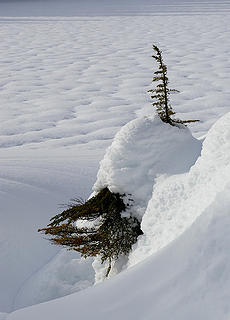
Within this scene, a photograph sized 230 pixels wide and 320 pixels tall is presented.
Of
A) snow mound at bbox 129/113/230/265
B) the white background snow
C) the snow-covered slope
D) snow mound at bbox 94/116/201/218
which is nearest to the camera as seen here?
the snow-covered slope

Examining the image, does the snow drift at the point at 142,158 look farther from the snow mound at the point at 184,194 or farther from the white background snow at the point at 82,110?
the white background snow at the point at 82,110

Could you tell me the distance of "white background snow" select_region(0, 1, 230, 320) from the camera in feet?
4.92

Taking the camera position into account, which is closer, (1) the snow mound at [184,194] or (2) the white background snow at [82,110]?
(2) the white background snow at [82,110]

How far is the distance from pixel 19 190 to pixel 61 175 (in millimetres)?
532

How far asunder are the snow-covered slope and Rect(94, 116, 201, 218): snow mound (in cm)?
92

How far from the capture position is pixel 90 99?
821 centimetres

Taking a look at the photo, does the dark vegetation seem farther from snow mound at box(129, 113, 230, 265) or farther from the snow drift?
snow mound at box(129, 113, 230, 265)

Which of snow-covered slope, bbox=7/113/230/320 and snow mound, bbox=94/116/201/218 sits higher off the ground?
snow-covered slope, bbox=7/113/230/320

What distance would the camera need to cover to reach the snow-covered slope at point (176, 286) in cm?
128

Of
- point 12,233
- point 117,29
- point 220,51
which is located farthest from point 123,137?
point 117,29

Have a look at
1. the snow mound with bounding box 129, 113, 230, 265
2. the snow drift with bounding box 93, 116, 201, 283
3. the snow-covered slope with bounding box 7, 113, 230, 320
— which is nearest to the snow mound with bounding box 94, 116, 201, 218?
the snow drift with bounding box 93, 116, 201, 283

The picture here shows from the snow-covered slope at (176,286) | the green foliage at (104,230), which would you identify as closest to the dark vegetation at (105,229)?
the green foliage at (104,230)

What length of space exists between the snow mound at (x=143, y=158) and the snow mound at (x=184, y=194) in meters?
0.11

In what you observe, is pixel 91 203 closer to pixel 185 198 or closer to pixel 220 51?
pixel 185 198
